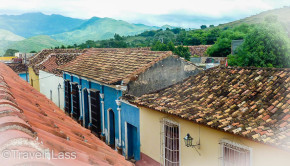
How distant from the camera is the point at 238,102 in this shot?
614 cm

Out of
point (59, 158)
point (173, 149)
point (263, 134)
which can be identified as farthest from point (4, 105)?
point (173, 149)

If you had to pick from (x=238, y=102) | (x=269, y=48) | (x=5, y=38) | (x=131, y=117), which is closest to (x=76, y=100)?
(x=131, y=117)

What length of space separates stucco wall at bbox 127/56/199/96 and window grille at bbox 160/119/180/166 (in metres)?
2.08

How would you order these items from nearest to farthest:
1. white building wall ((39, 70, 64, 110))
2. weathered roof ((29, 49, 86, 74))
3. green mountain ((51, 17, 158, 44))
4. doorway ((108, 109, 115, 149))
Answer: doorway ((108, 109, 115, 149)) < white building wall ((39, 70, 64, 110)) < weathered roof ((29, 49, 86, 74)) < green mountain ((51, 17, 158, 44))

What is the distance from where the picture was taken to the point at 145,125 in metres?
8.36

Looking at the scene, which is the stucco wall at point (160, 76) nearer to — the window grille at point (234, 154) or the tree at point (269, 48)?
the window grille at point (234, 154)

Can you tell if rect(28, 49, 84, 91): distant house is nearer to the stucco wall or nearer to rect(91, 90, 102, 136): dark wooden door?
rect(91, 90, 102, 136): dark wooden door

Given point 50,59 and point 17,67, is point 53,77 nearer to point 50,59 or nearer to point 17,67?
point 50,59

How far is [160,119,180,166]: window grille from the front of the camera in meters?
7.13

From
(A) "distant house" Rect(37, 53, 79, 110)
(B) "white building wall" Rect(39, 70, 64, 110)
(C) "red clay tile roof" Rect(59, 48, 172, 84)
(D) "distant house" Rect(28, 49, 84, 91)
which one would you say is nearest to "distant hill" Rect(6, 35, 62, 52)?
(D) "distant house" Rect(28, 49, 84, 91)

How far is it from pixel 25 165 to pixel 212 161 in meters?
5.37

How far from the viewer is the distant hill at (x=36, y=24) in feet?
171

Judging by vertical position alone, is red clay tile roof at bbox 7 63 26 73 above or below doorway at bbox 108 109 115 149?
above

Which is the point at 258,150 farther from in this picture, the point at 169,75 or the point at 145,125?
the point at 169,75
